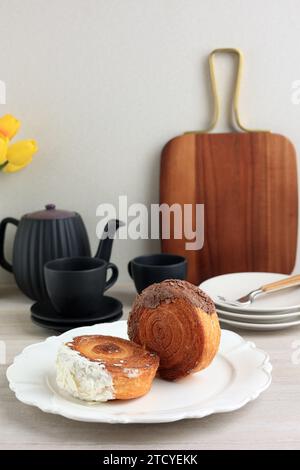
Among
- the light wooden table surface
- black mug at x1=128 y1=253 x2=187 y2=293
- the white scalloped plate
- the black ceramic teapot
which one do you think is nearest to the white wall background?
the black ceramic teapot

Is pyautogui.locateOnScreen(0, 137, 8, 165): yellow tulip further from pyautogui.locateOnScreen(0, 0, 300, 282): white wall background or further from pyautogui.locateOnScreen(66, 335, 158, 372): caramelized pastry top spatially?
pyautogui.locateOnScreen(66, 335, 158, 372): caramelized pastry top

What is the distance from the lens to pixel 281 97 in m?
1.30

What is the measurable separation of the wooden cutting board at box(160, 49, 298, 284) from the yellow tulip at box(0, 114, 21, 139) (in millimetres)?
292

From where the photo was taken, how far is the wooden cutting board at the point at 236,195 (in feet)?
4.23

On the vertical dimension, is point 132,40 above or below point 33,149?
above

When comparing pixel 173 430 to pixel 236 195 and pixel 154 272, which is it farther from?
pixel 236 195

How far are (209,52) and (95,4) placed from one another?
0.77ft

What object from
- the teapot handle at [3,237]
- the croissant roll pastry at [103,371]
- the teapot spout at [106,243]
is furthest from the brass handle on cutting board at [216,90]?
the croissant roll pastry at [103,371]

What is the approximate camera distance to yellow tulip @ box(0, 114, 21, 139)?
1.22m

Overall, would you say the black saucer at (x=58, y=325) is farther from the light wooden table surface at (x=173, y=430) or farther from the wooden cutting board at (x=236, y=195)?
the wooden cutting board at (x=236, y=195)

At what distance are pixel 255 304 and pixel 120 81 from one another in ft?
1.68
